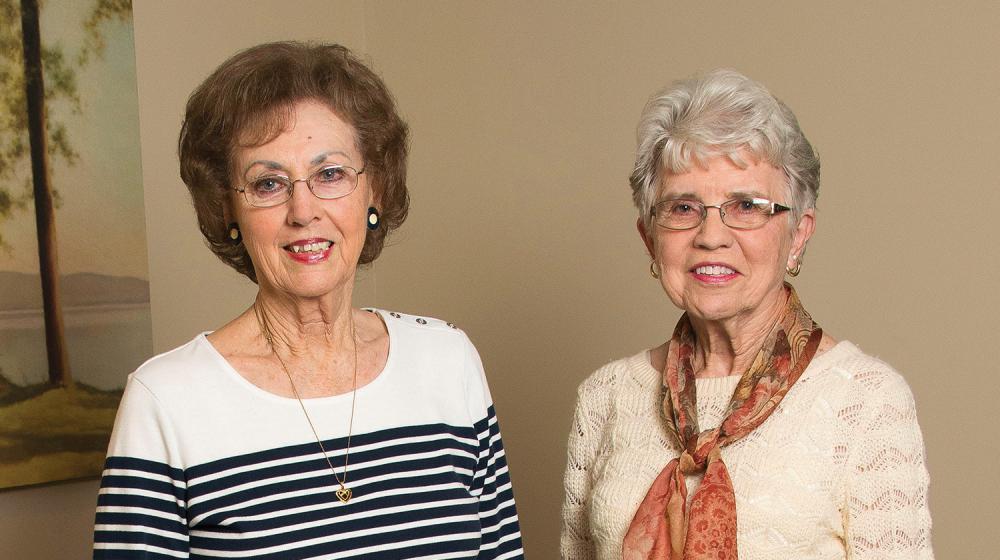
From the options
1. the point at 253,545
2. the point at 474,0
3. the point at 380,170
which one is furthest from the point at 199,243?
the point at 253,545

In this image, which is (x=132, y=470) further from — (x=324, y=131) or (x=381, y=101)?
(x=381, y=101)

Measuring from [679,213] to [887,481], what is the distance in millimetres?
612

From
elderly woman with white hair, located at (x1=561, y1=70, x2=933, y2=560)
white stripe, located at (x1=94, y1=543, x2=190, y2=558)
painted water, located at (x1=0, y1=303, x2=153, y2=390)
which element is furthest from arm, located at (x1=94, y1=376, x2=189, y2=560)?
painted water, located at (x1=0, y1=303, x2=153, y2=390)

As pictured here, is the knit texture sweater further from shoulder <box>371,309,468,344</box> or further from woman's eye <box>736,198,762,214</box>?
shoulder <box>371,309,468,344</box>

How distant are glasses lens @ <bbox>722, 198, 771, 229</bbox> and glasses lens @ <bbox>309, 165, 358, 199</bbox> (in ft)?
2.27

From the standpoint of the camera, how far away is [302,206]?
1814 millimetres

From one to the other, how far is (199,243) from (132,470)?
1.94m

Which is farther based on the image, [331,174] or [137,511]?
[331,174]

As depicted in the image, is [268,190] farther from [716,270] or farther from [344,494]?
[716,270]

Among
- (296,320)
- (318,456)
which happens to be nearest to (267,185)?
(296,320)

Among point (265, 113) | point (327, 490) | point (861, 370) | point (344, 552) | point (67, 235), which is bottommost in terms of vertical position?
point (344, 552)

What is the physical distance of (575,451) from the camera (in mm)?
2277

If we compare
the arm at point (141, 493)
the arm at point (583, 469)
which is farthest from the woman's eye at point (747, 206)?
the arm at point (141, 493)

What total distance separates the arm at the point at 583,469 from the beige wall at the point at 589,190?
866 mm
